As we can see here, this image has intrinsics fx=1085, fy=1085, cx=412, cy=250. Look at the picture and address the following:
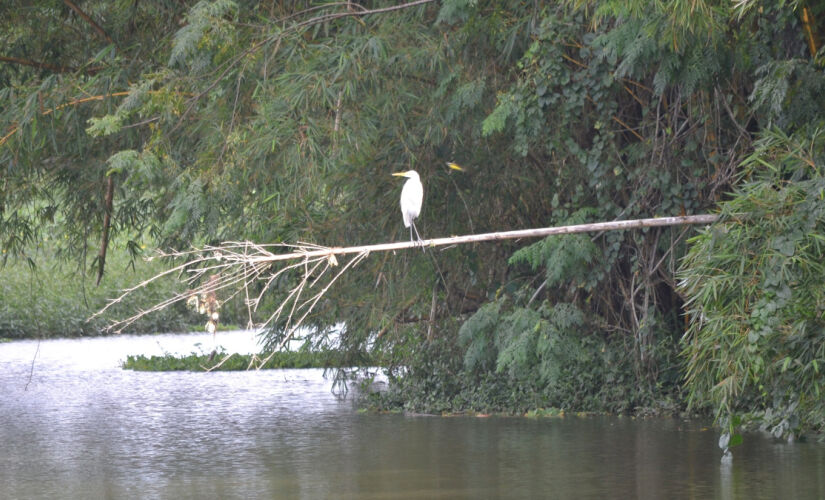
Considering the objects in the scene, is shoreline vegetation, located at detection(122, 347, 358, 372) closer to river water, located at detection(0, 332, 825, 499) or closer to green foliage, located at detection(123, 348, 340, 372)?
green foliage, located at detection(123, 348, 340, 372)

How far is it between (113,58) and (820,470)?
21.1ft

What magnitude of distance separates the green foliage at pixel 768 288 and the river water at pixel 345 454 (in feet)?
1.96

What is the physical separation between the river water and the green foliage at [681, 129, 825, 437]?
598mm

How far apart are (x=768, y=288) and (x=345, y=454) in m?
3.23

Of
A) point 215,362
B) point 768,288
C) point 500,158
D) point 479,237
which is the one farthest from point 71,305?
point 768,288

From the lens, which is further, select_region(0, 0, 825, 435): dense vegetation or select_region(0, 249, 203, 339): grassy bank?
select_region(0, 249, 203, 339): grassy bank

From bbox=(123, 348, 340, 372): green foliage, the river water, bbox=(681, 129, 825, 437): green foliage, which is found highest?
bbox=(681, 129, 825, 437): green foliage

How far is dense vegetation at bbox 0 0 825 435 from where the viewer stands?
6.38m

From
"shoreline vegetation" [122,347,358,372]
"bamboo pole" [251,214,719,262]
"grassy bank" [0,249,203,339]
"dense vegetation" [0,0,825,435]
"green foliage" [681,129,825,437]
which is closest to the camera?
"bamboo pole" [251,214,719,262]

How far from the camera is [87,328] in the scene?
2027 cm

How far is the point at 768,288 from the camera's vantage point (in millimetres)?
6094

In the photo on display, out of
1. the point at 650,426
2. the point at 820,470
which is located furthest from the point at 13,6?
the point at 820,470

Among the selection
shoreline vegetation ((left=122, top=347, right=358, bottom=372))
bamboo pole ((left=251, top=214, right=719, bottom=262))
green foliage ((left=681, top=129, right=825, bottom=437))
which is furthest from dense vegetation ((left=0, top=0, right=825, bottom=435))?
shoreline vegetation ((left=122, top=347, right=358, bottom=372))

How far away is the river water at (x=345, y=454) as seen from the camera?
642 centimetres
